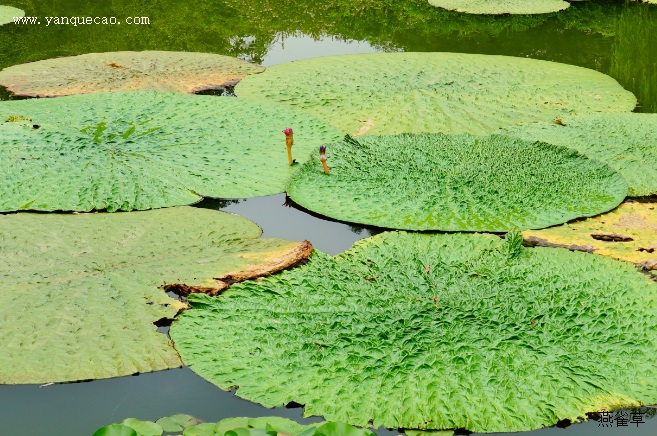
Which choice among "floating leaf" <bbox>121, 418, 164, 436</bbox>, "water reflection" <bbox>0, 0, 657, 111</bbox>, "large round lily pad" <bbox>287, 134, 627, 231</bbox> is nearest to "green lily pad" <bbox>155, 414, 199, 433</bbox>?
"floating leaf" <bbox>121, 418, 164, 436</bbox>

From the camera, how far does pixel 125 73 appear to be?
564cm

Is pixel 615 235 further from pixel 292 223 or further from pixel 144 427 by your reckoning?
pixel 144 427

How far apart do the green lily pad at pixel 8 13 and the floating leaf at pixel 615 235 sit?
636 centimetres

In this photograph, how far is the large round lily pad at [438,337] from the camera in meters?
2.27

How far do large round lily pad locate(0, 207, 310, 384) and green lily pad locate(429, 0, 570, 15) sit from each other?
5.41 metres

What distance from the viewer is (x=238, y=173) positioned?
3.91 meters

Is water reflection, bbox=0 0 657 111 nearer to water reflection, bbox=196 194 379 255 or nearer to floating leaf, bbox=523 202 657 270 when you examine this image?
floating leaf, bbox=523 202 657 270

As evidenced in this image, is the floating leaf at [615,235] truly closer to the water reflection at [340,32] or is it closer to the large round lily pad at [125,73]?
the water reflection at [340,32]

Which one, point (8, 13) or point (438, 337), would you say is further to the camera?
point (8, 13)

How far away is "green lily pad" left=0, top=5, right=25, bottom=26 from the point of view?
7918mm

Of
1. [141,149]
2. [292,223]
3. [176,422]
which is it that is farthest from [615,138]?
[176,422]

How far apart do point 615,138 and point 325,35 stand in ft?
12.4

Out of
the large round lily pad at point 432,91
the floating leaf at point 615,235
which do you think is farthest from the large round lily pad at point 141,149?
the floating leaf at point 615,235

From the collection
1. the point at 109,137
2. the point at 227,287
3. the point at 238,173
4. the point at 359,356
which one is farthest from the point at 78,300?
the point at 109,137
